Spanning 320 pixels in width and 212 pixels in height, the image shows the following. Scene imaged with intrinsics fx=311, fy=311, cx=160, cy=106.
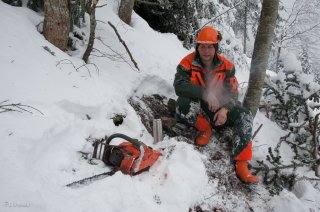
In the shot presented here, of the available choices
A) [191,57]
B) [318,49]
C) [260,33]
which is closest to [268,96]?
[260,33]

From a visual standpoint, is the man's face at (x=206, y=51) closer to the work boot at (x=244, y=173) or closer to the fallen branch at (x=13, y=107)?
the work boot at (x=244, y=173)

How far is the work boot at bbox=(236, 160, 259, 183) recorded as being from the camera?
3848 mm

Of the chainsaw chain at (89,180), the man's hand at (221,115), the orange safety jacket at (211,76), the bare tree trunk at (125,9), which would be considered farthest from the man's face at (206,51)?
the bare tree trunk at (125,9)

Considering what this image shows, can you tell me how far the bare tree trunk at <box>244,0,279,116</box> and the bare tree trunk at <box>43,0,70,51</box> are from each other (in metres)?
2.89

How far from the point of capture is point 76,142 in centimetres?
351

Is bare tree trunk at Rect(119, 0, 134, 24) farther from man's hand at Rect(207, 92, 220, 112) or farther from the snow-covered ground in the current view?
man's hand at Rect(207, 92, 220, 112)

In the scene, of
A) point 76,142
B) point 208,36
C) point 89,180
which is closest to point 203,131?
point 208,36

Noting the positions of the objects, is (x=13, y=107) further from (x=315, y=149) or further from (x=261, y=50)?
(x=315, y=149)

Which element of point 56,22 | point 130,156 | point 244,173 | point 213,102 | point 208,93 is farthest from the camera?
point 56,22

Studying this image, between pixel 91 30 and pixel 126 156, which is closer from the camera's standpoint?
pixel 126 156

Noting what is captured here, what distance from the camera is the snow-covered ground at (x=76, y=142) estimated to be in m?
2.76

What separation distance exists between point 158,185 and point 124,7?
4.77 meters

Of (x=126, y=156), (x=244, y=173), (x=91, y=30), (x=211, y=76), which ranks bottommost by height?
(x=244, y=173)

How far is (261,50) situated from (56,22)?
121 inches
